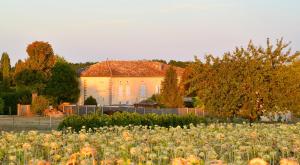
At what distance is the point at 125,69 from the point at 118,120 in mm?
55659

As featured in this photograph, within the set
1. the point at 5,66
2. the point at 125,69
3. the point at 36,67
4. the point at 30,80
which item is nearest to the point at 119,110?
the point at 30,80

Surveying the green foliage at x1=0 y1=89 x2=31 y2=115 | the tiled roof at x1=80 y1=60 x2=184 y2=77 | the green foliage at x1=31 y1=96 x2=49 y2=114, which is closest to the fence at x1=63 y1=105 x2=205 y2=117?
the green foliage at x1=31 y1=96 x2=49 y2=114

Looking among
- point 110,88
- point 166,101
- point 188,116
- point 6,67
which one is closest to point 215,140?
point 188,116

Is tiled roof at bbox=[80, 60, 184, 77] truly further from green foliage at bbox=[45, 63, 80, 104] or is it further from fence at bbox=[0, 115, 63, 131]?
fence at bbox=[0, 115, 63, 131]

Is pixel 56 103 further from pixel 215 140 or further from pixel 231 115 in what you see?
pixel 215 140

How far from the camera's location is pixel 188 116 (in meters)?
35.5

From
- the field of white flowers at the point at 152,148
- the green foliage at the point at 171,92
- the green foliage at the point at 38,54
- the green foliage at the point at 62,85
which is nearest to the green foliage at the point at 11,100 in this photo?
the green foliage at the point at 62,85

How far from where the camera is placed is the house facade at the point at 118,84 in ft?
275

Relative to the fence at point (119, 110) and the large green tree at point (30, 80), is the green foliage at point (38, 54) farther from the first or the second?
the fence at point (119, 110)

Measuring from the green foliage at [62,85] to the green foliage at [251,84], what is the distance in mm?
39243

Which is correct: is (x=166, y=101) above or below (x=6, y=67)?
below

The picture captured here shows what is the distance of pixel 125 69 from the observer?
86.9 meters

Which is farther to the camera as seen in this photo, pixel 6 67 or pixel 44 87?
pixel 6 67

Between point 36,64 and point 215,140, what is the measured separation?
241 feet
